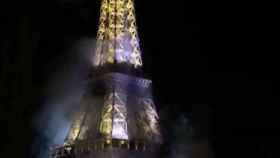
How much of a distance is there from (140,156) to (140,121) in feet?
9.46

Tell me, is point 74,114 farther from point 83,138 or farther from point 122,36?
point 122,36

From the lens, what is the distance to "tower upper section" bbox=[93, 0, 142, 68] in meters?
38.2

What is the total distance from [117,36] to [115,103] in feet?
18.7

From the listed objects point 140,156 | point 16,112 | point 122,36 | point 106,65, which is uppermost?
point 122,36

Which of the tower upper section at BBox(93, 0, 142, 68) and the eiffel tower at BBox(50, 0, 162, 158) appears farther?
the tower upper section at BBox(93, 0, 142, 68)

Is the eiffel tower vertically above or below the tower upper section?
below

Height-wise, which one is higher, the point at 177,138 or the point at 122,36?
the point at 122,36

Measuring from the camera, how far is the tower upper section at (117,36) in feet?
125

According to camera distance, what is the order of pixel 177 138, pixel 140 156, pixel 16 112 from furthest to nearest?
pixel 177 138, pixel 140 156, pixel 16 112

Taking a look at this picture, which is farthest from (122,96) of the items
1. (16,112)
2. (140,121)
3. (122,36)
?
(16,112)

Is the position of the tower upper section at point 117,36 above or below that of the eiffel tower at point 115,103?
above

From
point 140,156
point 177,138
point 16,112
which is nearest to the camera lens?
point 16,112

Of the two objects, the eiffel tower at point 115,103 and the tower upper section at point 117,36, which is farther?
the tower upper section at point 117,36

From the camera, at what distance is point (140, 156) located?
3491cm
